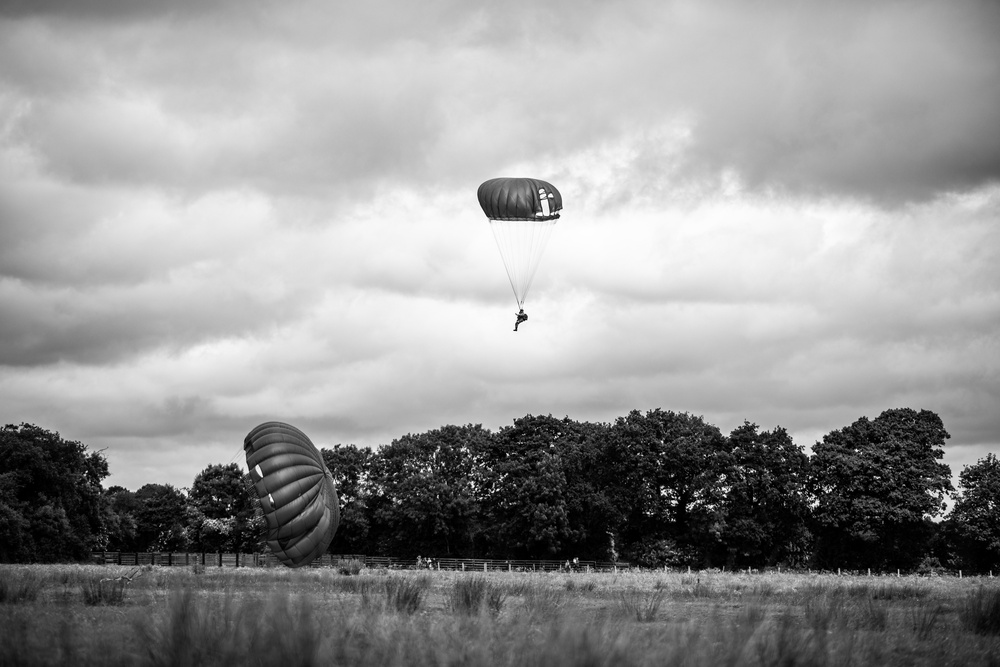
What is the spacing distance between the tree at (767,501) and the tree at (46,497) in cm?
3974

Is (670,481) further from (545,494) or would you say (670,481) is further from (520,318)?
(520,318)

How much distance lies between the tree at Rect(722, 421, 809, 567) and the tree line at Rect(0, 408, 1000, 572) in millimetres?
101

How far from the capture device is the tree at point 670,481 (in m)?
63.3

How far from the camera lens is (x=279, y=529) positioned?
31031 mm

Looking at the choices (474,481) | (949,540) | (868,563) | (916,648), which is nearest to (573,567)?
(474,481)

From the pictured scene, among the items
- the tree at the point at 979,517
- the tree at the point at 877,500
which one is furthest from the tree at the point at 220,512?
the tree at the point at 979,517

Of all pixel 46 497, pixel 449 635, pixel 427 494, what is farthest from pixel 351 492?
pixel 449 635

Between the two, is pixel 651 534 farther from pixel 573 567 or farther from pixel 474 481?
pixel 474 481

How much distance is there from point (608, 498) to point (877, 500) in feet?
57.3

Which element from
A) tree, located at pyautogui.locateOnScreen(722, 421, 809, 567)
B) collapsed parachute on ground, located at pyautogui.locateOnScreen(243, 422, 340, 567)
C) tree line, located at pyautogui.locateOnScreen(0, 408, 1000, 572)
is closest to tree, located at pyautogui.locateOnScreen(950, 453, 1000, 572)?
tree line, located at pyautogui.locateOnScreen(0, 408, 1000, 572)

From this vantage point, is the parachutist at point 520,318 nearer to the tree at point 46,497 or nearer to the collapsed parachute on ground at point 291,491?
the collapsed parachute on ground at point 291,491

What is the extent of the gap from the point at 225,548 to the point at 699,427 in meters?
35.8

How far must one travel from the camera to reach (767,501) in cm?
6238

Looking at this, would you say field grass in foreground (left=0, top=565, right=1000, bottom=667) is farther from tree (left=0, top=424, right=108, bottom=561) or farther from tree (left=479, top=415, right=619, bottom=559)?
tree (left=479, top=415, right=619, bottom=559)
